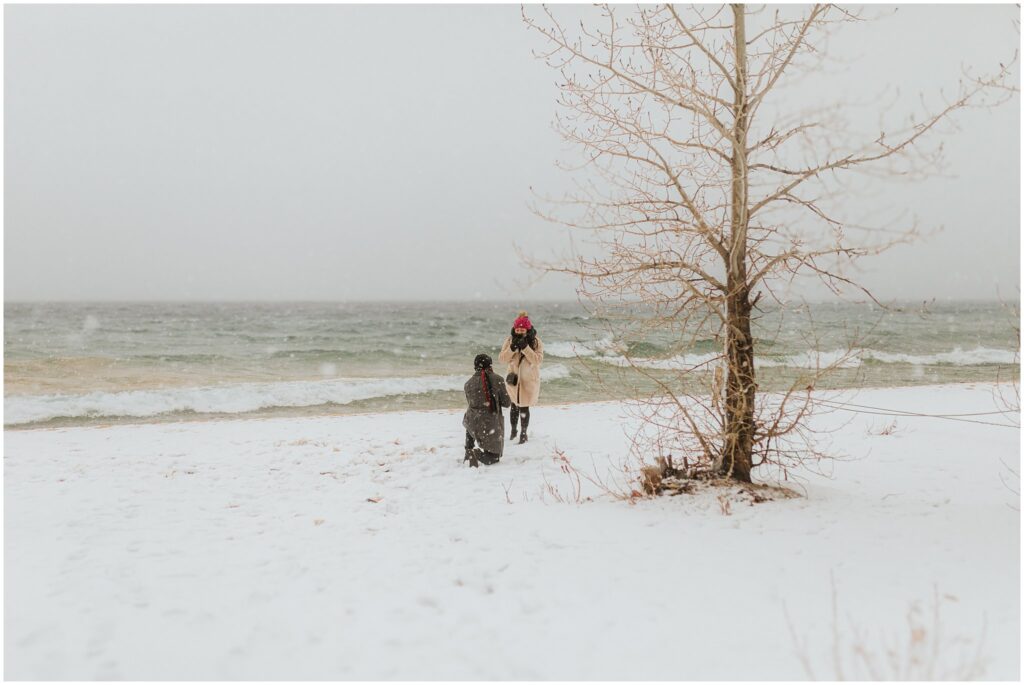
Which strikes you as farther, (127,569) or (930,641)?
(127,569)

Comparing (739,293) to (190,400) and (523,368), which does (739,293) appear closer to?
(523,368)

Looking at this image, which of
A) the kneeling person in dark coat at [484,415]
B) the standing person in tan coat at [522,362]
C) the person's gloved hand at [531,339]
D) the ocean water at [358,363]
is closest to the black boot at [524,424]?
the standing person in tan coat at [522,362]

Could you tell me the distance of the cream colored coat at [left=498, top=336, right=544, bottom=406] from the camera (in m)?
9.47

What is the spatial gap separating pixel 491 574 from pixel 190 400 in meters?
14.9

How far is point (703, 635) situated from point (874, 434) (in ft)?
26.5

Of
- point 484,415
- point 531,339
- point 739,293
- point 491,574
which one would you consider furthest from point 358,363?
point 491,574

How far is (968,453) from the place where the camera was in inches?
324

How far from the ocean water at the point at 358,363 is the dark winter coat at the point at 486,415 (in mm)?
1641

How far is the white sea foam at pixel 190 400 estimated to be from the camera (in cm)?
1524

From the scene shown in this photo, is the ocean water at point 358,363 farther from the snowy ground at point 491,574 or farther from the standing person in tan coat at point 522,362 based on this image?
the snowy ground at point 491,574

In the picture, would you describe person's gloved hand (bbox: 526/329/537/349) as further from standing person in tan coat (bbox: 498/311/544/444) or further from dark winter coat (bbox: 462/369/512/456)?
dark winter coat (bbox: 462/369/512/456)

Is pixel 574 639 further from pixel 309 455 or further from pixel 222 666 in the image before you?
pixel 309 455

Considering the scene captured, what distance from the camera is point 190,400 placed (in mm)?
16672

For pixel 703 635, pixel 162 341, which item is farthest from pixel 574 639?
pixel 162 341
